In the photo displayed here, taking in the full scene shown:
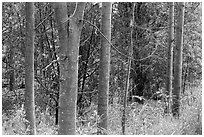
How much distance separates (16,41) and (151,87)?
5.17 meters

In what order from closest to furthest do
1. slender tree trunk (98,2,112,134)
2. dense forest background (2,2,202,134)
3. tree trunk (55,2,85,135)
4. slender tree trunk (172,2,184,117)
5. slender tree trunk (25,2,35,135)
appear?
tree trunk (55,2,85,135) → slender tree trunk (25,2,35,135) → slender tree trunk (98,2,112,134) → slender tree trunk (172,2,184,117) → dense forest background (2,2,202,134)

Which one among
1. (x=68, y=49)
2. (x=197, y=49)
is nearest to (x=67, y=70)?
(x=68, y=49)

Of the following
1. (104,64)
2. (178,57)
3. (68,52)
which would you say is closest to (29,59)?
A: (104,64)

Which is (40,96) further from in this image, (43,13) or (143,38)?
(143,38)

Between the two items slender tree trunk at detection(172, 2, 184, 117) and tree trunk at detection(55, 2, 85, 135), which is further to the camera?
slender tree trunk at detection(172, 2, 184, 117)

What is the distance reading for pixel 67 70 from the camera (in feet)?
11.7

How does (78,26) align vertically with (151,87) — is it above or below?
above

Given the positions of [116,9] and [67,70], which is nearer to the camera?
[67,70]

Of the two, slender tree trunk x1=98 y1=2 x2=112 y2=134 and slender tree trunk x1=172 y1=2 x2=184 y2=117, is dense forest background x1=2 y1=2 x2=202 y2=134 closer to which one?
slender tree trunk x1=172 y1=2 x2=184 y2=117

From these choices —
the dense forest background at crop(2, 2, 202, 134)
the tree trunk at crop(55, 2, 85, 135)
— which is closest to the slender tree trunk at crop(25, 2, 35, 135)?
the dense forest background at crop(2, 2, 202, 134)

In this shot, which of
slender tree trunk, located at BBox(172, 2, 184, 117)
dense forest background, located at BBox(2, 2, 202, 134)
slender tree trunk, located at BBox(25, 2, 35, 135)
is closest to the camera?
slender tree trunk, located at BBox(25, 2, 35, 135)

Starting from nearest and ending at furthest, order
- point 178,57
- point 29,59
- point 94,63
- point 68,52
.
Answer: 1. point 68,52
2. point 29,59
3. point 178,57
4. point 94,63

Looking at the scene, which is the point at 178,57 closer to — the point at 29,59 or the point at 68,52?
the point at 29,59

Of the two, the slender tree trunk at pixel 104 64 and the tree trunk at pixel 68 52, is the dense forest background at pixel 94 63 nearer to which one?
the slender tree trunk at pixel 104 64
